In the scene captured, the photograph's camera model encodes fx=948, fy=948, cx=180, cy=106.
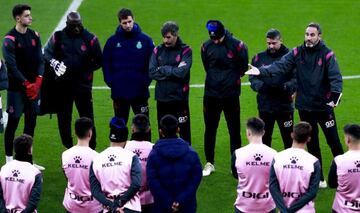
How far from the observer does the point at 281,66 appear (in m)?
13.0

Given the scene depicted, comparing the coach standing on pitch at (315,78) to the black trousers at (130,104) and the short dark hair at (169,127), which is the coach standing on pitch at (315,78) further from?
the short dark hair at (169,127)

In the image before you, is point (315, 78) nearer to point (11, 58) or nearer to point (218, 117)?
point (218, 117)

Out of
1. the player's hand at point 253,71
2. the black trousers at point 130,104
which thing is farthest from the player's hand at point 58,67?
the player's hand at point 253,71

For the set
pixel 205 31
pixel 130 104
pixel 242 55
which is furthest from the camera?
pixel 205 31

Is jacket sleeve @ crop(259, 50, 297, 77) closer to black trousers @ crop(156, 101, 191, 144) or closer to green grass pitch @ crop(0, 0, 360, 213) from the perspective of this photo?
black trousers @ crop(156, 101, 191, 144)

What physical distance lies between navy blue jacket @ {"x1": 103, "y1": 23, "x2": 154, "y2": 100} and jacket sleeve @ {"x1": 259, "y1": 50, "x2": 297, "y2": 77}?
1.88 m

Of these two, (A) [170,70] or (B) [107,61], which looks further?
(B) [107,61]

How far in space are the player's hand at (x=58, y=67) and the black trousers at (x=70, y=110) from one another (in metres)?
0.40

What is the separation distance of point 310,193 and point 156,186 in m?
1.65

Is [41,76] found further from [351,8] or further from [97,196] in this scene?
[351,8]

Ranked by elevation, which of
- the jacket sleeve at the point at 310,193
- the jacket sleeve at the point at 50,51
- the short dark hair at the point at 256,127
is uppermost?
the jacket sleeve at the point at 50,51

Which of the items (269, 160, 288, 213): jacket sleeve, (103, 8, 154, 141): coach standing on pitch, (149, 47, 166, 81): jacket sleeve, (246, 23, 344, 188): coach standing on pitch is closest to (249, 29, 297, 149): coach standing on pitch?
(246, 23, 344, 188): coach standing on pitch

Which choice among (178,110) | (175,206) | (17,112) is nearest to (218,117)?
(178,110)

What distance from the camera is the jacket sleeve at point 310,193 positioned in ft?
32.9
